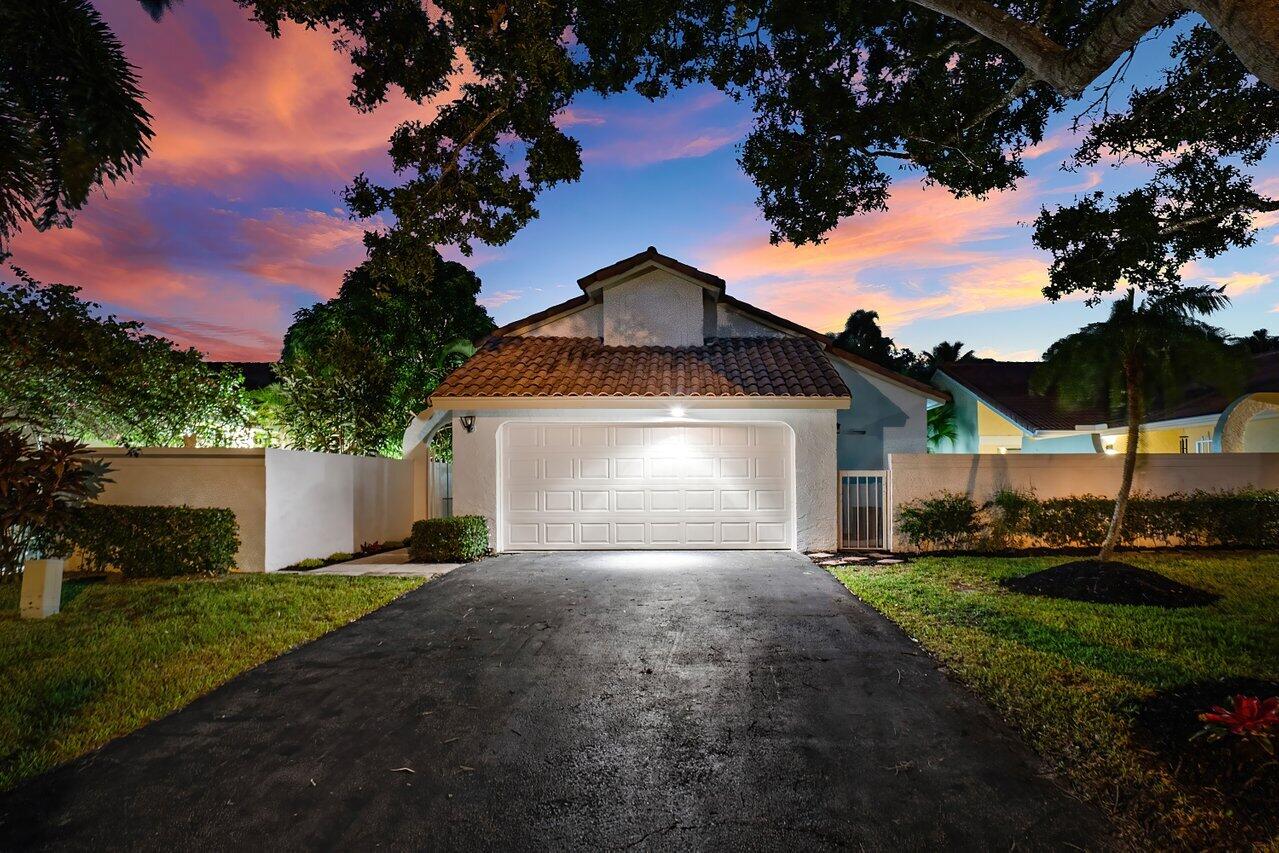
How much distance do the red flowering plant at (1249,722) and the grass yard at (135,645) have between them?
6060 mm

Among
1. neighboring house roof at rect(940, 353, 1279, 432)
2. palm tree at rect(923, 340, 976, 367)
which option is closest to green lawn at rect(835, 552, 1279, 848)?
neighboring house roof at rect(940, 353, 1279, 432)

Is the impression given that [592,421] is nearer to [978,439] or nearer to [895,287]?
[895,287]

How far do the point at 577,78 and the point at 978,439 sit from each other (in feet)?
56.8

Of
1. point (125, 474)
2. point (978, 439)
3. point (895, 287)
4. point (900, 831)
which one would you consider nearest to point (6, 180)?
point (125, 474)

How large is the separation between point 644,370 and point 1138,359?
24.6 feet

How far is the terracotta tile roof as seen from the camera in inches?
433

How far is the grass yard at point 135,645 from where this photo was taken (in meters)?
3.92

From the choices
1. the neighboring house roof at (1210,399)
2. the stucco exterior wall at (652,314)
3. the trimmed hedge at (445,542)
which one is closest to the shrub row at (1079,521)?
the neighboring house roof at (1210,399)

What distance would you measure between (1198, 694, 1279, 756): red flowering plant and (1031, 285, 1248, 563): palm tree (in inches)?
228

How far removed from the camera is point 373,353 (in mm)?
15312

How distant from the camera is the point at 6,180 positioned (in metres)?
7.81

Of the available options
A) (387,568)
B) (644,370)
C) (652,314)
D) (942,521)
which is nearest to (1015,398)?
(942,521)

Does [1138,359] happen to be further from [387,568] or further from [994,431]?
[994,431]

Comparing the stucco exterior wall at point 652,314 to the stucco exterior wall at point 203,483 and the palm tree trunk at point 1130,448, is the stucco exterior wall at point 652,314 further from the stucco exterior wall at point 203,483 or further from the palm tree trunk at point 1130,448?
the palm tree trunk at point 1130,448
